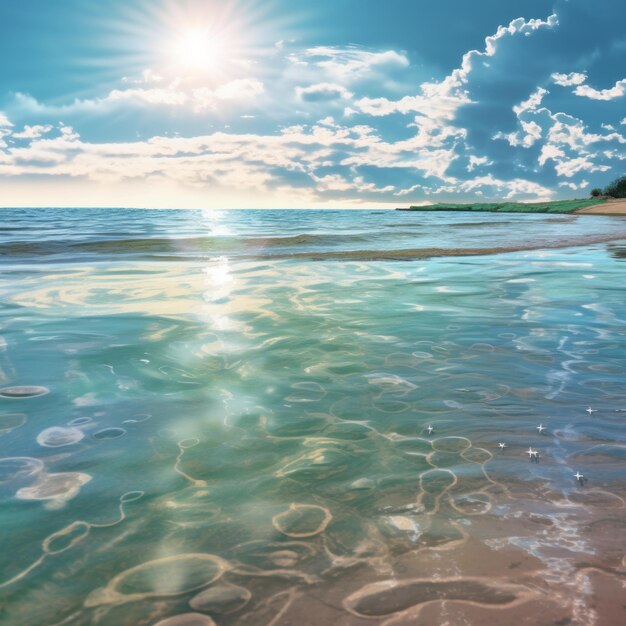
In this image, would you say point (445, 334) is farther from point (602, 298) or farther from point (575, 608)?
point (575, 608)

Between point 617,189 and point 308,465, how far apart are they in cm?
8134

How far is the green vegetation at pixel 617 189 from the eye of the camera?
68.4 meters

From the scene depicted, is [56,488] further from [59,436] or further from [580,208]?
[580,208]

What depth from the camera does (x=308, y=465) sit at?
8.04 ft

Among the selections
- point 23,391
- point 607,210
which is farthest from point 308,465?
point 607,210

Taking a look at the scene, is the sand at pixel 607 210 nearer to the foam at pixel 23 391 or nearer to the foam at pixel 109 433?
the foam at pixel 23 391

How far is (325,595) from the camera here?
160cm

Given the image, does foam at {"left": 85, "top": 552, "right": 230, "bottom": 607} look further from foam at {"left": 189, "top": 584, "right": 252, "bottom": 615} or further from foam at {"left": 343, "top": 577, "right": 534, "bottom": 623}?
foam at {"left": 343, "top": 577, "right": 534, "bottom": 623}

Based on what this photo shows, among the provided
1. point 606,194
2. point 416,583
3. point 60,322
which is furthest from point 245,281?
point 606,194

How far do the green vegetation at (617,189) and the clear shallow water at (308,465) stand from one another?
246ft

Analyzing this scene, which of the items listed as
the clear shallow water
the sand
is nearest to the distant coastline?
the sand

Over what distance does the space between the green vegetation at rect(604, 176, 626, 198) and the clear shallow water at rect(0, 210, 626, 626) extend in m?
74.9

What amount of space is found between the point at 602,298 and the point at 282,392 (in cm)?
527

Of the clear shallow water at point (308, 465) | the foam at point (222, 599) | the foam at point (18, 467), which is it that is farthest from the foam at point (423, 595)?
the foam at point (18, 467)
